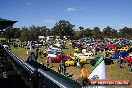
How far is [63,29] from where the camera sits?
5340 inches

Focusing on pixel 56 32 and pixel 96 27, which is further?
pixel 96 27

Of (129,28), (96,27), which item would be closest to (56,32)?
(96,27)

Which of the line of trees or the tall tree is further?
the tall tree

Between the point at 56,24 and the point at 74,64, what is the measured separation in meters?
105

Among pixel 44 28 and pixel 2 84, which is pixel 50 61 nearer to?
pixel 2 84

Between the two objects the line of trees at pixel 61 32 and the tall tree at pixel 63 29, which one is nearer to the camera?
the line of trees at pixel 61 32

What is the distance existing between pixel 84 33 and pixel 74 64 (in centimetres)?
11865

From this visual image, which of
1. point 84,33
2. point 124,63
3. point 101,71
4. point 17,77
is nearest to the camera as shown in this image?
point 17,77

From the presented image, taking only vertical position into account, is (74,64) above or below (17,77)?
below

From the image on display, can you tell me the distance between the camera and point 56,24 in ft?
450

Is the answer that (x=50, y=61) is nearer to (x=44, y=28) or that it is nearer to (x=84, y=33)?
(x=84, y=33)

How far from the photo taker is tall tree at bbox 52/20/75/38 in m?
136

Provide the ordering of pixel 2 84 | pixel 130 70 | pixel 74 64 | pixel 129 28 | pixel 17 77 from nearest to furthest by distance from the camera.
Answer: pixel 2 84 < pixel 17 77 < pixel 130 70 < pixel 74 64 < pixel 129 28

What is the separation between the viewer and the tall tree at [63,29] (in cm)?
13562
